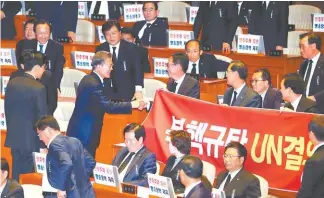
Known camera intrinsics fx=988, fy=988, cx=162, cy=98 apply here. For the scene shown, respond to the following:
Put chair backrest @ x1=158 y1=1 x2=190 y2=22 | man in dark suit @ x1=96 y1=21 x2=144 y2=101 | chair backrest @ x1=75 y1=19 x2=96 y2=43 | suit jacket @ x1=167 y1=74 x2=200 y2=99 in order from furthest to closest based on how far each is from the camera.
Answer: chair backrest @ x1=158 y1=1 x2=190 y2=22, chair backrest @ x1=75 y1=19 x2=96 y2=43, man in dark suit @ x1=96 y1=21 x2=144 y2=101, suit jacket @ x1=167 y1=74 x2=200 y2=99

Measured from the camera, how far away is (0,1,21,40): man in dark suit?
1365cm

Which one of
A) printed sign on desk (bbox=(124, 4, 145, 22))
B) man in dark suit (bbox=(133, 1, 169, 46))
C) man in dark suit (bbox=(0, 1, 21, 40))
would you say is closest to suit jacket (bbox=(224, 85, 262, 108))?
man in dark suit (bbox=(133, 1, 169, 46))

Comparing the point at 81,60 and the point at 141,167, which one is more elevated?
the point at 81,60

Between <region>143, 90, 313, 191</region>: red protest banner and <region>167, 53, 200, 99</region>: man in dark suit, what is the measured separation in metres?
0.36

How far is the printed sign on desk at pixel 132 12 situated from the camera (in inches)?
537

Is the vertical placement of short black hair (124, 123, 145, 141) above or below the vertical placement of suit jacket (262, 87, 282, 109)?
below

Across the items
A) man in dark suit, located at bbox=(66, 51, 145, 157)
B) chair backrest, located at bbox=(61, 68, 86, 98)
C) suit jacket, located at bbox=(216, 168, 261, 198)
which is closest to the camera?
suit jacket, located at bbox=(216, 168, 261, 198)

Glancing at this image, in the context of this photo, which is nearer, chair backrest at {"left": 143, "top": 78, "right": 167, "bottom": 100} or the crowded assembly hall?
the crowded assembly hall

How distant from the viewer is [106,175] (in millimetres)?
8031

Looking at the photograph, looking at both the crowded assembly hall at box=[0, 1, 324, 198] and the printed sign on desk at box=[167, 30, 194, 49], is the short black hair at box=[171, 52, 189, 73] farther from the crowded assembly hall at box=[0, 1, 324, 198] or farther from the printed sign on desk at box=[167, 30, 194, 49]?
the printed sign on desk at box=[167, 30, 194, 49]

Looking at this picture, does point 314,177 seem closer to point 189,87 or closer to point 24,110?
point 189,87

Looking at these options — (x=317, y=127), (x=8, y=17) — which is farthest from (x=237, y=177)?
(x=8, y=17)

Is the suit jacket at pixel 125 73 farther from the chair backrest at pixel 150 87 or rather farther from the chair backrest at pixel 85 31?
the chair backrest at pixel 85 31

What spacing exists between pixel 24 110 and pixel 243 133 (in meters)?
1.99
